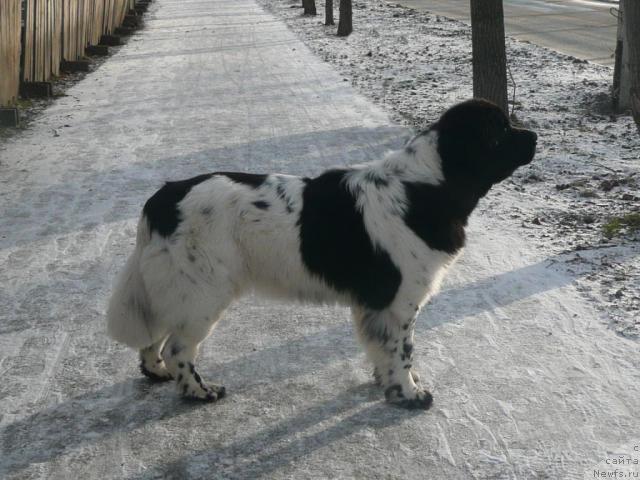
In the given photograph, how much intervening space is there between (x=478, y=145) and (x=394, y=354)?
1.25 meters

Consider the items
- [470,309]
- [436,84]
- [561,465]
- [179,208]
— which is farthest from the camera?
[436,84]

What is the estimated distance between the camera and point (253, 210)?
13.8 feet

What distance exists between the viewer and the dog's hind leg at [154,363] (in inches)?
175

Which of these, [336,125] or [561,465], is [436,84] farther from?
[561,465]

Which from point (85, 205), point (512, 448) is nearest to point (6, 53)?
point (85, 205)

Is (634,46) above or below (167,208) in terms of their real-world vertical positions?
above

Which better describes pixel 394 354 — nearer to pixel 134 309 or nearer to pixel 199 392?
pixel 199 392

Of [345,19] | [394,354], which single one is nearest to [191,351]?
[394,354]

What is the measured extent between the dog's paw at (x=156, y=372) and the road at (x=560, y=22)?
14268 millimetres

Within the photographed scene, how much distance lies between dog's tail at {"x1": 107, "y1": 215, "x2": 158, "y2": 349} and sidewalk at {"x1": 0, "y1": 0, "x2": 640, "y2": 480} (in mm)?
358

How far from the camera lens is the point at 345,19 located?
67.4 ft

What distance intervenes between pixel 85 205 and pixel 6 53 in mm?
4974

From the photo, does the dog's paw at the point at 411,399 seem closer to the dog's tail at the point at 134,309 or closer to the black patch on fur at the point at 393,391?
the black patch on fur at the point at 393,391

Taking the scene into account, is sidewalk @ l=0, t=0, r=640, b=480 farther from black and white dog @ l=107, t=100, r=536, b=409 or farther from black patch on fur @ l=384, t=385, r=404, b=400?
black and white dog @ l=107, t=100, r=536, b=409
